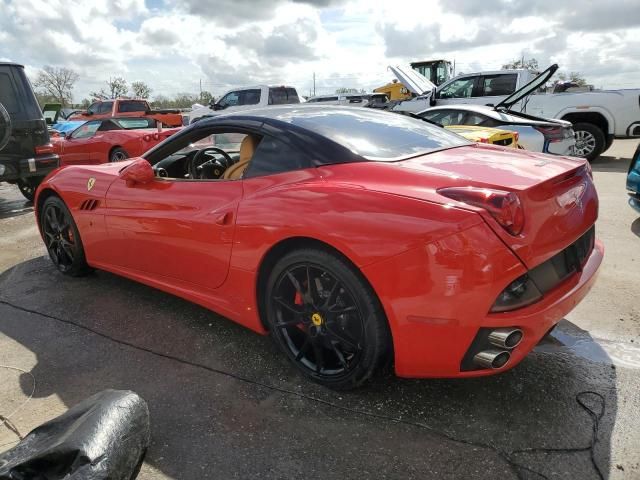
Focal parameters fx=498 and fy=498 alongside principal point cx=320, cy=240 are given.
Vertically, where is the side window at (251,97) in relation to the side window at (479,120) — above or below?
above

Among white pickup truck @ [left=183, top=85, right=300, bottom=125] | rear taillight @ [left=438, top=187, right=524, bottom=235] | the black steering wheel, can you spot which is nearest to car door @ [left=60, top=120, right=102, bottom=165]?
white pickup truck @ [left=183, top=85, right=300, bottom=125]

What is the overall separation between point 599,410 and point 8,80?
25.2 ft

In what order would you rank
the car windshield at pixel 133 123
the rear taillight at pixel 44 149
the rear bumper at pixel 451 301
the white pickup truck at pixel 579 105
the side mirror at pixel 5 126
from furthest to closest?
the car windshield at pixel 133 123 < the white pickup truck at pixel 579 105 < the rear taillight at pixel 44 149 < the side mirror at pixel 5 126 < the rear bumper at pixel 451 301

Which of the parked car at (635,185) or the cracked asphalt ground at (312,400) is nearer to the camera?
the cracked asphalt ground at (312,400)

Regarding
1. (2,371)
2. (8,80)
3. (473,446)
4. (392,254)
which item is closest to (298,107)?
(392,254)

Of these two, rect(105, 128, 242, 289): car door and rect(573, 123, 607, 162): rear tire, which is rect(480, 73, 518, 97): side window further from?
rect(105, 128, 242, 289): car door

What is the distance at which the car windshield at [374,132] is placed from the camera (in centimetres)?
258

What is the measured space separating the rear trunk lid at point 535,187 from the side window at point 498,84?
33.4ft

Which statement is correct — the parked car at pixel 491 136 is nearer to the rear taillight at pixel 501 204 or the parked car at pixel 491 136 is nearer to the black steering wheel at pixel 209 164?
the black steering wheel at pixel 209 164

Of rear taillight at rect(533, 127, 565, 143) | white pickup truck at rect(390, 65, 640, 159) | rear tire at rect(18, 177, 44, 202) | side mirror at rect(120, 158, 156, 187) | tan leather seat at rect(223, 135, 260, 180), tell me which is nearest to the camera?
tan leather seat at rect(223, 135, 260, 180)

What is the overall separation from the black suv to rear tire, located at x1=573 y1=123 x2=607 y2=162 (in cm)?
992

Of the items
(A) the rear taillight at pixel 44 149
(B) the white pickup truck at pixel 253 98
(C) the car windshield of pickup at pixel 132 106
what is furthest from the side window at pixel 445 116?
(C) the car windshield of pickup at pixel 132 106

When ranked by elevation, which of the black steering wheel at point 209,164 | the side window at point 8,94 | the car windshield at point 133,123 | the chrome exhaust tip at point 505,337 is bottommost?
the chrome exhaust tip at point 505,337

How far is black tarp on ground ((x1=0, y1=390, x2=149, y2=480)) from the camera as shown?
177 centimetres
